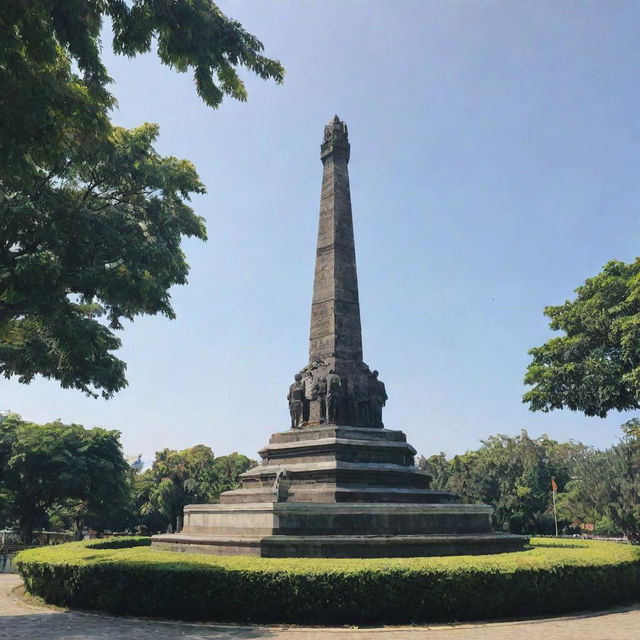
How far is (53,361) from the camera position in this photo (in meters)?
17.5

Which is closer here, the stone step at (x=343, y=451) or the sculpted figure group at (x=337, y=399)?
the stone step at (x=343, y=451)

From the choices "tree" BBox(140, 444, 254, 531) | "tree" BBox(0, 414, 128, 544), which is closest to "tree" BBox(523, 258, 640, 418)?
"tree" BBox(140, 444, 254, 531)

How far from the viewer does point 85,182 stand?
57.0ft

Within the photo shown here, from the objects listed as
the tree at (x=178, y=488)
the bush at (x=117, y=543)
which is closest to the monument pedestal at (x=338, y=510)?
the bush at (x=117, y=543)

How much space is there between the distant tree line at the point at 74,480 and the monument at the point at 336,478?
74.9 feet

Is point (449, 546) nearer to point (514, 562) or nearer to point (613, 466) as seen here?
point (514, 562)

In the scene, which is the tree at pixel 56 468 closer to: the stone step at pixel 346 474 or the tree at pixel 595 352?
the stone step at pixel 346 474

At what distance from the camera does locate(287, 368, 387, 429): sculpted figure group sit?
1825 centimetres

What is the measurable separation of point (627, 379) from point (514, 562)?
14079 millimetres

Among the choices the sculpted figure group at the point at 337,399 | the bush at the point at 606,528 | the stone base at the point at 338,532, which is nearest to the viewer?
the stone base at the point at 338,532

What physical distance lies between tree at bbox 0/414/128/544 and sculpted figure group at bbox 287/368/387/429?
22.5 metres

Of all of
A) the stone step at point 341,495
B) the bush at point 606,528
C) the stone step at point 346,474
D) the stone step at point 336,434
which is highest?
the stone step at point 336,434

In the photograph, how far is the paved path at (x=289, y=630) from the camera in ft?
29.0

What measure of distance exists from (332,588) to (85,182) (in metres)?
13.6
